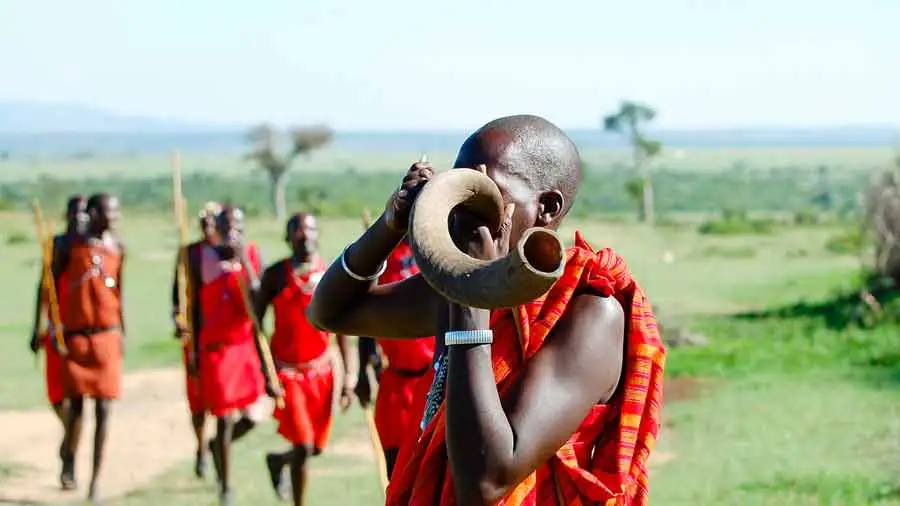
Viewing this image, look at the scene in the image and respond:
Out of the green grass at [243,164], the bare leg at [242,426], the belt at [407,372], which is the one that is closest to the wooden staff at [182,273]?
the bare leg at [242,426]

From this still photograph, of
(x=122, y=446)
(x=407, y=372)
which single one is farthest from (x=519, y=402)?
(x=122, y=446)

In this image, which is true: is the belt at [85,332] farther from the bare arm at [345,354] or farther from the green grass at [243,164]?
the green grass at [243,164]

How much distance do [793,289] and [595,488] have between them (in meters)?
15.7

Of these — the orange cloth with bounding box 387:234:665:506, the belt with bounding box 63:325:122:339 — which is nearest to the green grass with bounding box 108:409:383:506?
the belt with bounding box 63:325:122:339

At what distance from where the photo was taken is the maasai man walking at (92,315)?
26.5 ft

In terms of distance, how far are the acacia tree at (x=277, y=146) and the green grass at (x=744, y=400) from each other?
24.1 m

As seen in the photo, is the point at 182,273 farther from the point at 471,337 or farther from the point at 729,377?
the point at 471,337

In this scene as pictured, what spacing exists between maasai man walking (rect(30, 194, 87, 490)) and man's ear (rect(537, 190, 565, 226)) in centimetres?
591

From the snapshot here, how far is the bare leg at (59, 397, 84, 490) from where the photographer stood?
805cm

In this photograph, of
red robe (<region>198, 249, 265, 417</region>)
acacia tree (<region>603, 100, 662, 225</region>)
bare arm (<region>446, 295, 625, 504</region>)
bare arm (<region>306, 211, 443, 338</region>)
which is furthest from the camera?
acacia tree (<region>603, 100, 662, 225</region>)

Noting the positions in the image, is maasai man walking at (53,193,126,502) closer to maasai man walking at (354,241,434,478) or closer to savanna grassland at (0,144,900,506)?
savanna grassland at (0,144,900,506)

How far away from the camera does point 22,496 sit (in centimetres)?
809

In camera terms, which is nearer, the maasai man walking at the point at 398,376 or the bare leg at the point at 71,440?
the maasai man walking at the point at 398,376

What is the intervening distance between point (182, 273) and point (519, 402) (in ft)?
20.3
